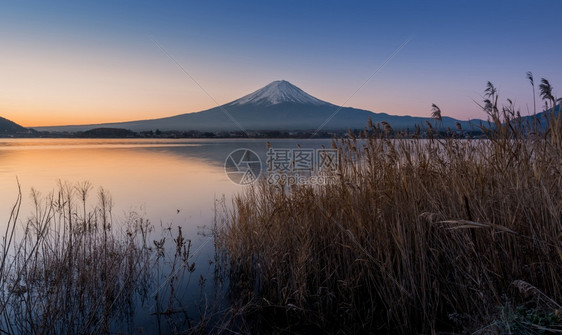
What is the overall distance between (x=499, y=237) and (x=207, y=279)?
150 inches

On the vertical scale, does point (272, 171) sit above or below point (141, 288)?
above

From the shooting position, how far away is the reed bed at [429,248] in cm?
255

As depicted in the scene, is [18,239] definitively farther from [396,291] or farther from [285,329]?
[396,291]

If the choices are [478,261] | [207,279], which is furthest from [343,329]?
[207,279]

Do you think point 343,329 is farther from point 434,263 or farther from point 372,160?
point 372,160

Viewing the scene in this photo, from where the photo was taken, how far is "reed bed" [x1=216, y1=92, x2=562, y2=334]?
8.37 feet

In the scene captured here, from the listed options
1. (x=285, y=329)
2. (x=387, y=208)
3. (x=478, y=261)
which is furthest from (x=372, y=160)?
(x=285, y=329)

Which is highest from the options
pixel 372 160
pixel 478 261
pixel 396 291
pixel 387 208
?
pixel 372 160

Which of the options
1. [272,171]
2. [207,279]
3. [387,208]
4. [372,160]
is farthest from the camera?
[272,171]

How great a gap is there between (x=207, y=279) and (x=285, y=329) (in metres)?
2.02

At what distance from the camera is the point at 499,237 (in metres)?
2.86

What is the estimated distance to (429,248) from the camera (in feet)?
9.53

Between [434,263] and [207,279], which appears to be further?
[207,279]

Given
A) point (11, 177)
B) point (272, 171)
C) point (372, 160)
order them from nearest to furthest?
point (372, 160) < point (272, 171) < point (11, 177)
